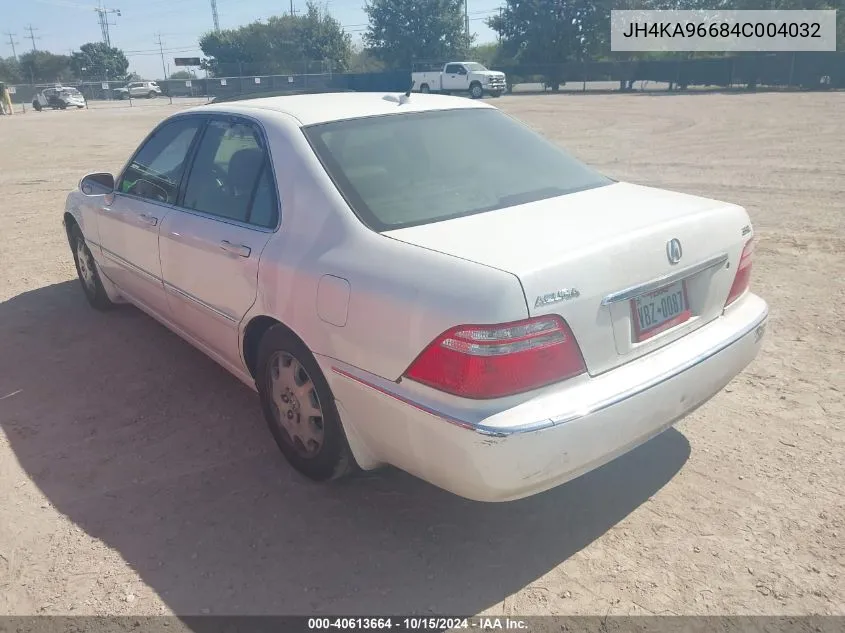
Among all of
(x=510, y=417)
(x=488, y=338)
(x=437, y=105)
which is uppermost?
(x=437, y=105)

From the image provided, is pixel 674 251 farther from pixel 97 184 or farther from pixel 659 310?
pixel 97 184

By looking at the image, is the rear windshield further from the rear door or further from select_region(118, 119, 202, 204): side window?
select_region(118, 119, 202, 204): side window

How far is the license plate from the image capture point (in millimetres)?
2480

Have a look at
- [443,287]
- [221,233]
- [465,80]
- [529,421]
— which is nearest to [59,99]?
[465,80]

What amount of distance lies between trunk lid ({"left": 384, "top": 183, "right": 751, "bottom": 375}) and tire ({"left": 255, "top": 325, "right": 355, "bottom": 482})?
742mm

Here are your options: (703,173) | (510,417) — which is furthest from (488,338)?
(703,173)

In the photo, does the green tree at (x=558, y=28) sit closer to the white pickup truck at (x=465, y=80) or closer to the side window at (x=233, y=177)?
the white pickup truck at (x=465, y=80)

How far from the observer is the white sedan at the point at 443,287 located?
223 centimetres

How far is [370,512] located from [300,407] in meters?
0.55

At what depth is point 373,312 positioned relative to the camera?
2.44 meters

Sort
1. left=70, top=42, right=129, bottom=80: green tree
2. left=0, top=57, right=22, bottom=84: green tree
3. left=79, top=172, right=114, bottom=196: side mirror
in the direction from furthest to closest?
left=70, top=42, right=129, bottom=80: green tree
left=0, top=57, right=22, bottom=84: green tree
left=79, top=172, right=114, bottom=196: side mirror

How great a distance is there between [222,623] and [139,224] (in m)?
2.62

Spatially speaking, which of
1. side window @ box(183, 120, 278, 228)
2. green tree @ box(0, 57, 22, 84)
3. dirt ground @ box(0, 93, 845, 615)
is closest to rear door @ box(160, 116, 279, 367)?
side window @ box(183, 120, 278, 228)

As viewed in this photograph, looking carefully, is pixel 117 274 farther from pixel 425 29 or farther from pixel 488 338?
pixel 425 29
